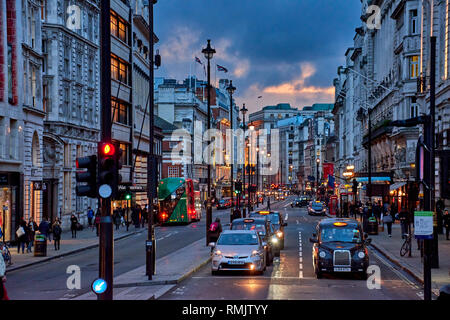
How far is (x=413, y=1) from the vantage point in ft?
191

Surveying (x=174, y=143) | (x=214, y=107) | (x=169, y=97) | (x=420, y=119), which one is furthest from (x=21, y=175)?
(x=214, y=107)

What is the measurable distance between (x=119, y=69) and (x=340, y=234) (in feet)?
161

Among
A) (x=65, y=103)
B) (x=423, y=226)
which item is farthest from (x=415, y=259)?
(x=65, y=103)

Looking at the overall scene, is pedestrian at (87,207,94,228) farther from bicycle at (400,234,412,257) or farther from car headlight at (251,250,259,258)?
car headlight at (251,250,259,258)

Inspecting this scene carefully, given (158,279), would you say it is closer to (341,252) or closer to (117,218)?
(341,252)

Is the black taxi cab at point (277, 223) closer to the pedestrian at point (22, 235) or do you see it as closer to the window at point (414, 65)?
the pedestrian at point (22, 235)

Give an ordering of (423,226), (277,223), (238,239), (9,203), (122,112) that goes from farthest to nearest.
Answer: (122,112), (9,203), (277,223), (238,239), (423,226)

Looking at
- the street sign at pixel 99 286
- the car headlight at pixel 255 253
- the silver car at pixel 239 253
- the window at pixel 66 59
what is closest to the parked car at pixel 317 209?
the window at pixel 66 59

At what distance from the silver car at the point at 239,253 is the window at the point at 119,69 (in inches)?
1703

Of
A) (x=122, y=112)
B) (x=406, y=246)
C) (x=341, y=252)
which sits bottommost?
(x=406, y=246)

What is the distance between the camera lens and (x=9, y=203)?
38.4 metres

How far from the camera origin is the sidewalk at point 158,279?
18353 millimetres

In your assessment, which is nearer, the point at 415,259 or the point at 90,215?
the point at 415,259
